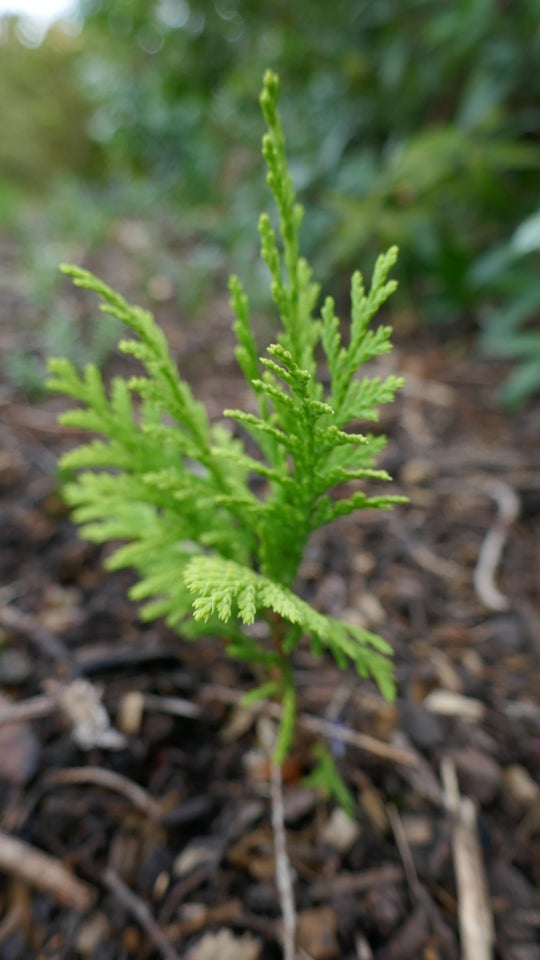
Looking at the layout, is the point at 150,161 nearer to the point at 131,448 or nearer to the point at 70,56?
the point at 131,448

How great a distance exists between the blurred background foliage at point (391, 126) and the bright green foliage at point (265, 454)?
1.15 metres

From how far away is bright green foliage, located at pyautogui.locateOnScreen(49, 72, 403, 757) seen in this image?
30.1 inches

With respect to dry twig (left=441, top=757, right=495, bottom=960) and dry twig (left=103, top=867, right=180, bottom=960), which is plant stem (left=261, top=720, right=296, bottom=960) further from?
dry twig (left=441, top=757, right=495, bottom=960)

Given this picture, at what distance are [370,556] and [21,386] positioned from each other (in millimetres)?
1772

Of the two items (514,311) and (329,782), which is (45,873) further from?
(514,311)

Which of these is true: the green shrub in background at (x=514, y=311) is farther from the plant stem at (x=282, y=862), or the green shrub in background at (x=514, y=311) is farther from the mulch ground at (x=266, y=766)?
the plant stem at (x=282, y=862)

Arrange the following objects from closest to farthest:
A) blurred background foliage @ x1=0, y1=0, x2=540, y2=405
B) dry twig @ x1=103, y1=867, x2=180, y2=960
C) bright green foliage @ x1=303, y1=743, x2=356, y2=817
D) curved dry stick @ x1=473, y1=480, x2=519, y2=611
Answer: dry twig @ x1=103, y1=867, x2=180, y2=960, bright green foliage @ x1=303, y1=743, x2=356, y2=817, curved dry stick @ x1=473, y1=480, x2=519, y2=611, blurred background foliage @ x1=0, y1=0, x2=540, y2=405

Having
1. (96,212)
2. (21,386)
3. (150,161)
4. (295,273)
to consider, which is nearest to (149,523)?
(295,273)

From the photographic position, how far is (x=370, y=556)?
6.28 feet

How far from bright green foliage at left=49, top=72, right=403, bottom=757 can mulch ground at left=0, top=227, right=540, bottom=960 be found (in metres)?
0.35

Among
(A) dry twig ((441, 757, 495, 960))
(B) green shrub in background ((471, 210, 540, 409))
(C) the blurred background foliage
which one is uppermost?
(C) the blurred background foliage

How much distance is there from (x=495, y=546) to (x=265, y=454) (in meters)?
1.22

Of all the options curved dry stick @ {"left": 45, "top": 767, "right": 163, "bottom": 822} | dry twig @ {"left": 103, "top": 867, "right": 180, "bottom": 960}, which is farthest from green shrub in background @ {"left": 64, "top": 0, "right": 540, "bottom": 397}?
dry twig @ {"left": 103, "top": 867, "right": 180, "bottom": 960}

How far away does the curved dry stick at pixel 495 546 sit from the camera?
5.78ft
